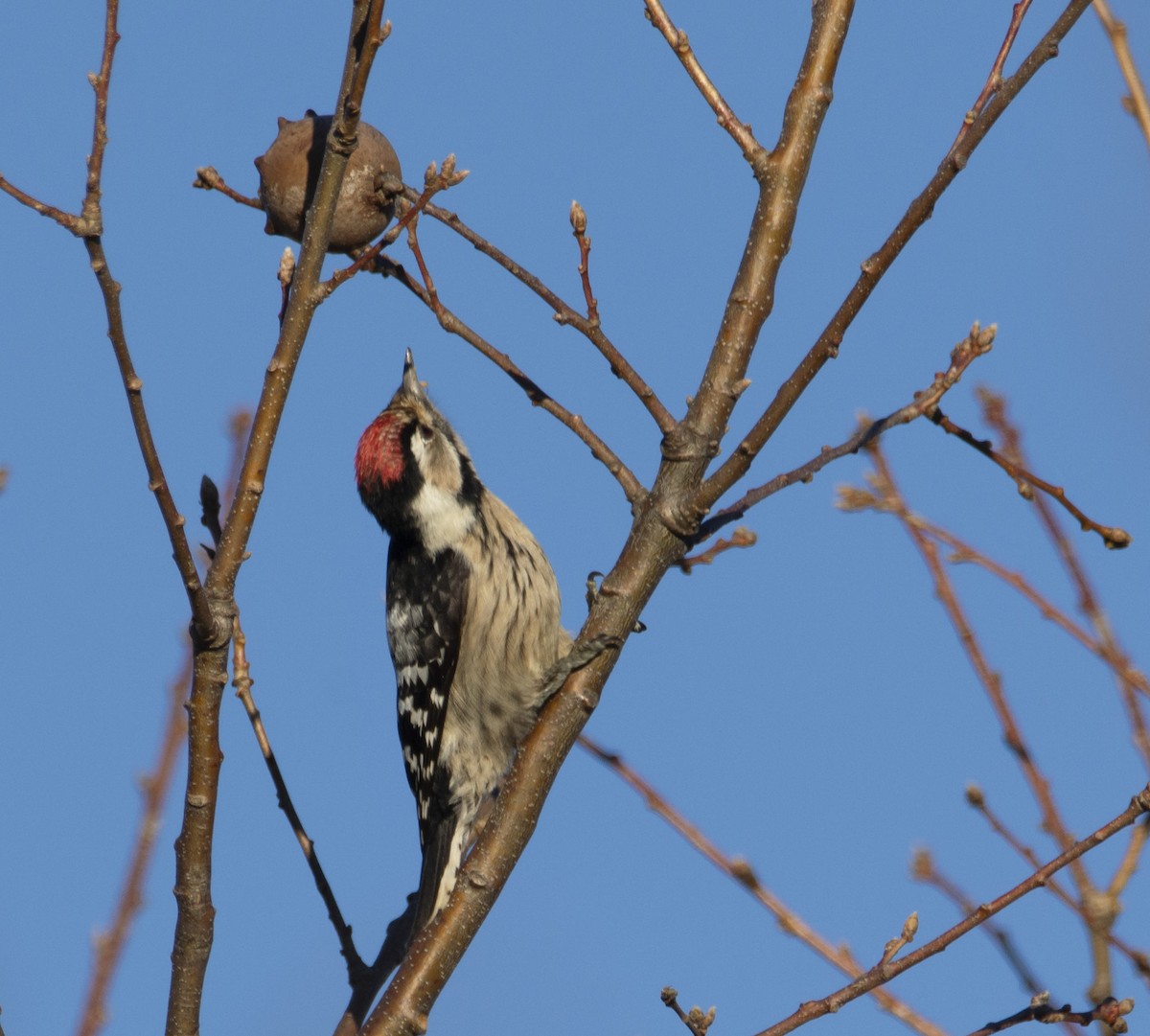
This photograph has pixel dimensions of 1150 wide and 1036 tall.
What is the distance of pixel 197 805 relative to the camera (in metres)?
2.43

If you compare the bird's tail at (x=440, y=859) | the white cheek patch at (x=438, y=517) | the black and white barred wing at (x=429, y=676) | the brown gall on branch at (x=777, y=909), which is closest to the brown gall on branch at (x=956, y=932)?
the brown gall on branch at (x=777, y=909)

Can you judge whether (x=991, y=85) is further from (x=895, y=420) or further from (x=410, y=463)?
(x=410, y=463)

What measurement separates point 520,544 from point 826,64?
2354 mm

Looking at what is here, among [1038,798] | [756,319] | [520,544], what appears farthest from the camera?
[520,544]

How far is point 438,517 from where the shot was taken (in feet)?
16.5

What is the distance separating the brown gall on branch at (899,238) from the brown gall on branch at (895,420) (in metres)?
0.10

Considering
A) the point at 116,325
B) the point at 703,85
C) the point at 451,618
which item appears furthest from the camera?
the point at 451,618

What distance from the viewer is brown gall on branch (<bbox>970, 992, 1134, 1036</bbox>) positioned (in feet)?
7.28

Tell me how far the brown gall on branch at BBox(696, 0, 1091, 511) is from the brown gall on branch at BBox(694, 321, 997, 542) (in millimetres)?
96

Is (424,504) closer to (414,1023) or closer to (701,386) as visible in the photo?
(701,386)

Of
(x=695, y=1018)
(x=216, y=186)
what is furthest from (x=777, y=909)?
(x=216, y=186)

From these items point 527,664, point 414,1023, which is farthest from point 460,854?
point 414,1023

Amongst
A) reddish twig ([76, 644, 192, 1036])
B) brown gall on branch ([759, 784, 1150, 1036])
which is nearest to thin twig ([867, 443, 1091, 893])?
brown gall on branch ([759, 784, 1150, 1036])

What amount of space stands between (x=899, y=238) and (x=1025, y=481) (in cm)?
53
